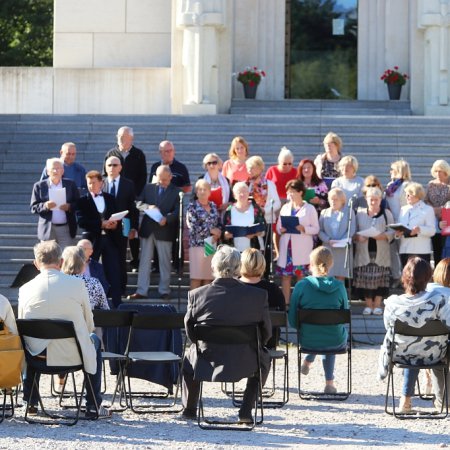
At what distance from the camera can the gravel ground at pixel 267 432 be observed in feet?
33.4

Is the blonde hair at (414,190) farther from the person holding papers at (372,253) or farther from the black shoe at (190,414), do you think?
the black shoe at (190,414)

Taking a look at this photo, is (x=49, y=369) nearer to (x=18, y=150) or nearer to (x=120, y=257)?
(x=120, y=257)

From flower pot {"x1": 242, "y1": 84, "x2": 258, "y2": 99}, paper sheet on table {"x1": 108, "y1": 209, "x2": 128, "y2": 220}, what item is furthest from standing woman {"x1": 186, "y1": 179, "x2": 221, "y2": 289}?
flower pot {"x1": 242, "y1": 84, "x2": 258, "y2": 99}

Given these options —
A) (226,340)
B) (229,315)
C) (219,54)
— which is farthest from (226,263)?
(219,54)

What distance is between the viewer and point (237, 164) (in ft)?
55.2

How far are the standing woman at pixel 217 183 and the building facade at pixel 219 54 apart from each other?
7529 mm

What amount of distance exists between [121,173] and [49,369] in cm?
665

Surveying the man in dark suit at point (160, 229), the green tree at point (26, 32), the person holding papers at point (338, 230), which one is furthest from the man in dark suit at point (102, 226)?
the green tree at point (26, 32)

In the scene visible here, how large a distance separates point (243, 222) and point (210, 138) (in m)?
5.60

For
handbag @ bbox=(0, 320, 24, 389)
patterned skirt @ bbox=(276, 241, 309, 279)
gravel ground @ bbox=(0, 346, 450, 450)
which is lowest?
gravel ground @ bbox=(0, 346, 450, 450)

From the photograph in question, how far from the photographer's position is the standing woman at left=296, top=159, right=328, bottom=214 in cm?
1639

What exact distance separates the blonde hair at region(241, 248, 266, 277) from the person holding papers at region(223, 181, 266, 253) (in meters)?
3.99

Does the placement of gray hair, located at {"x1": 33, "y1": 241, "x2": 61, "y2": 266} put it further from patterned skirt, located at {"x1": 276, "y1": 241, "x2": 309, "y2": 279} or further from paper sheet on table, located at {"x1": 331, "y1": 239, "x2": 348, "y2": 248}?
paper sheet on table, located at {"x1": 331, "y1": 239, "x2": 348, "y2": 248}

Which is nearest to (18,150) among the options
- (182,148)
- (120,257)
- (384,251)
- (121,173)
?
(182,148)
